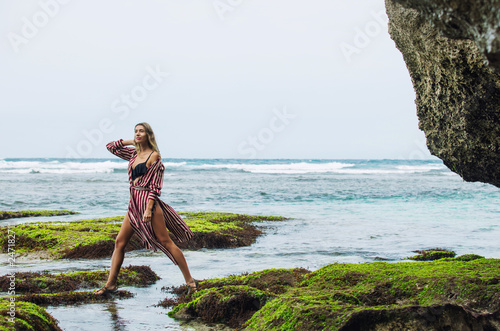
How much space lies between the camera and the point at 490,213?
17203 mm

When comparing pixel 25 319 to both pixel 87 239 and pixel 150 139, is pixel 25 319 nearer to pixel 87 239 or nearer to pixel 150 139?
pixel 150 139

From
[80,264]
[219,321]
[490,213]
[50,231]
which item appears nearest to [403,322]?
[219,321]

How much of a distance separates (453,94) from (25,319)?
4286 millimetres

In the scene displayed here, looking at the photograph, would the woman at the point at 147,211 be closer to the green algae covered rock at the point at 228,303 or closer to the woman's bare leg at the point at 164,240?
the woman's bare leg at the point at 164,240

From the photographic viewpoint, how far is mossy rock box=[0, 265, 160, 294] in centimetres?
581

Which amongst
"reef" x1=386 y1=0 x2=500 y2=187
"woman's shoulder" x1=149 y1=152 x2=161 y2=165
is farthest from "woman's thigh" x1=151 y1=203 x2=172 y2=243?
"reef" x1=386 y1=0 x2=500 y2=187

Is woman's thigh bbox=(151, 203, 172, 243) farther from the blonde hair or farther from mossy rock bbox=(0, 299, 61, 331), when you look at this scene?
mossy rock bbox=(0, 299, 61, 331)

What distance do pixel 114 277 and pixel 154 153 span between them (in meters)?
1.64

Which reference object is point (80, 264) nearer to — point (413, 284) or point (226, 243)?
point (226, 243)

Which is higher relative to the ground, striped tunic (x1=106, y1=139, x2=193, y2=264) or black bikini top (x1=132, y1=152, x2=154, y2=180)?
black bikini top (x1=132, y1=152, x2=154, y2=180)

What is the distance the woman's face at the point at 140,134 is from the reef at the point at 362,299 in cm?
200

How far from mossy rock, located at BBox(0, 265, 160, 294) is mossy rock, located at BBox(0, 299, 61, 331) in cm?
170

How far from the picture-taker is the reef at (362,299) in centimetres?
354

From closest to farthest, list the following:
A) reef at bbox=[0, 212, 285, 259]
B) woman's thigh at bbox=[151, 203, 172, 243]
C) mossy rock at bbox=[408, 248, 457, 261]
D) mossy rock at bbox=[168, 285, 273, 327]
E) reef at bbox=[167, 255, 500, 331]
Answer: reef at bbox=[167, 255, 500, 331]
mossy rock at bbox=[168, 285, 273, 327]
woman's thigh at bbox=[151, 203, 172, 243]
mossy rock at bbox=[408, 248, 457, 261]
reef at bbox=[0, 212, 285, 259]
